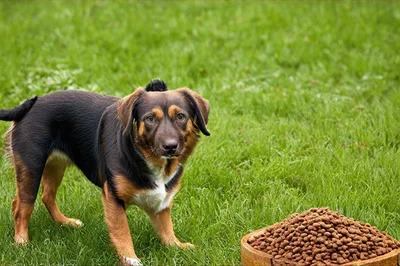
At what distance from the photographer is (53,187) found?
6.38 metres

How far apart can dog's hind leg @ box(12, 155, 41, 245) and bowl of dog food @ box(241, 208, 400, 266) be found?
78.0 inches

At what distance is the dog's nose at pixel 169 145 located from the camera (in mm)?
5051

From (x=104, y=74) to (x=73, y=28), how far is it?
2.20 m

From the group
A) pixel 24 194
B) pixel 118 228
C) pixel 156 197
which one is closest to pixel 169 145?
pixel 156 197

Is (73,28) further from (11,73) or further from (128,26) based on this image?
(11,73)

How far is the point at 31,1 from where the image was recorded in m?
14.2

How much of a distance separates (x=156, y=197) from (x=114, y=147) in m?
0.53

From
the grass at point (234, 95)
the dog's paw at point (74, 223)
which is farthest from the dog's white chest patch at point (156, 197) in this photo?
the dog's paw at point (74, 223)

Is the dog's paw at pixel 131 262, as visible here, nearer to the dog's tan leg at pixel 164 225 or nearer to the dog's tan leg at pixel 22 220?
the dog's tan leg at pixel 164 225

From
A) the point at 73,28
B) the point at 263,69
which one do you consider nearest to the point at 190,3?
the point at 73,28

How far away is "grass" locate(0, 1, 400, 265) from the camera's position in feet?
19.7

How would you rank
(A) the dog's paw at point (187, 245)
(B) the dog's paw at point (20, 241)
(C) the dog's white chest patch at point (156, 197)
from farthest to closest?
(B) the dog's paw at point (20, 241)
(A) the dog's paw at point (187, 245)
(C) the dog's white chest patch at point (156, 197)

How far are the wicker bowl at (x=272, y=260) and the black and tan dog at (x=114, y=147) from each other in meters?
0.87

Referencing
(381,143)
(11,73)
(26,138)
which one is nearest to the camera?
(26,138)
